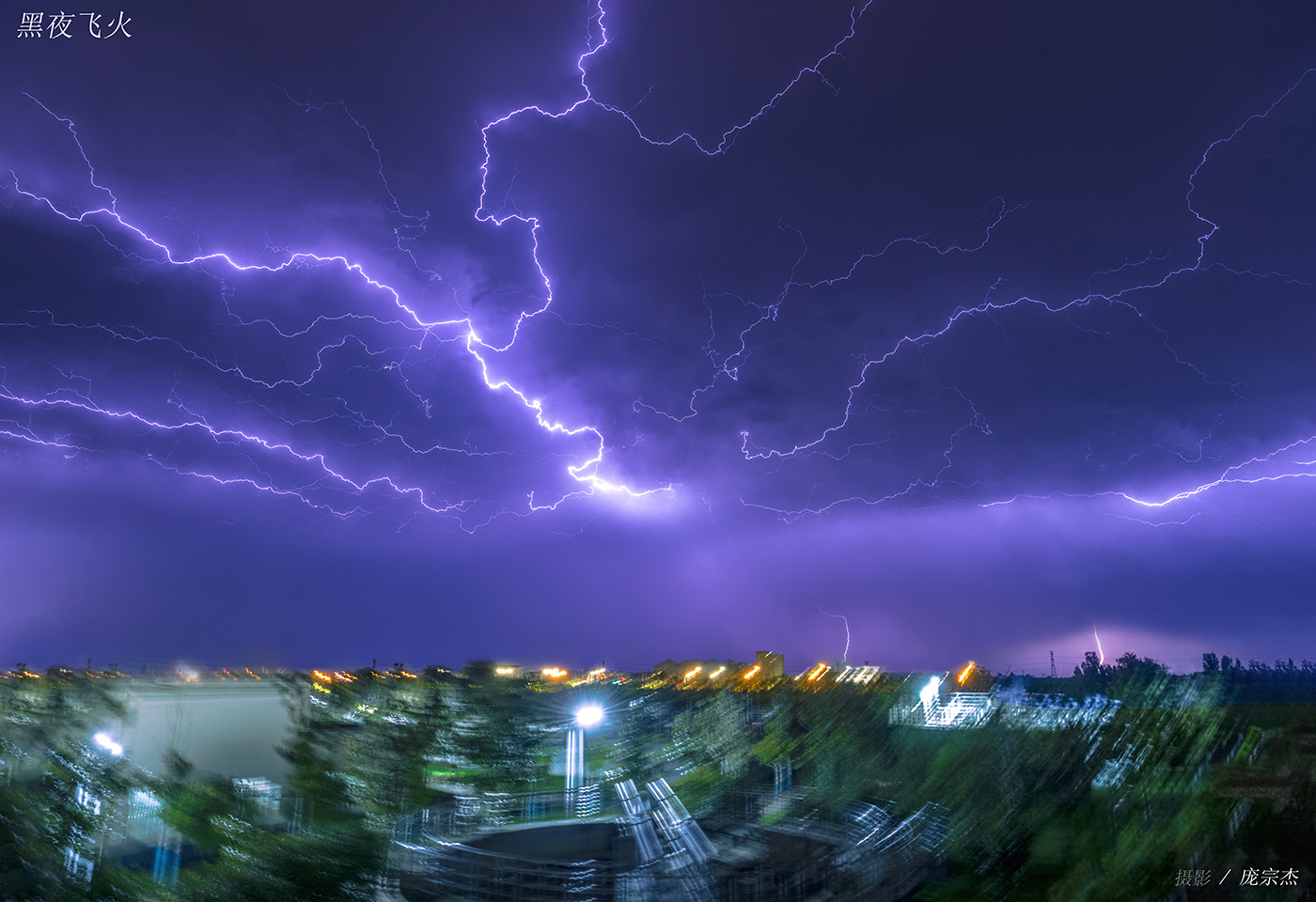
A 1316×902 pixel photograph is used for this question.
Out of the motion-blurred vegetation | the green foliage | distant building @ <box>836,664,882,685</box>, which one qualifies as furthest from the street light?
the green foliage

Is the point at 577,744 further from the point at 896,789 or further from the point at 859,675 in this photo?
the point at 896,789

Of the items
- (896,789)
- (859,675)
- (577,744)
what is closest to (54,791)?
(577,744)

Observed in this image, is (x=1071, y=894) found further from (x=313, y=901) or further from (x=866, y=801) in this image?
(x=313, y=901)

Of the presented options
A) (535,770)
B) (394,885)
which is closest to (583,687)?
(535,770)

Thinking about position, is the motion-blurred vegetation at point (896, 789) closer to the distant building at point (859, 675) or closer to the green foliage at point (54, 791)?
the green foliage at point (54, 791)

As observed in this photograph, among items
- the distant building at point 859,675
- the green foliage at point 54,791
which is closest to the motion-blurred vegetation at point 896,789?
the green foliage at point 54,791

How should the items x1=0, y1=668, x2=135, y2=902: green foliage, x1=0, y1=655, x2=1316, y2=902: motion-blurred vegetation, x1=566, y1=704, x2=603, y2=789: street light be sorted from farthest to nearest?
x1=566, y1=704, x2=603, y2=789: street light
x1=0, y1=668, x2=135, y2=902: green foliage
x1=0, y1=655, x2=1316, y2=902: motion-blurred vegetation

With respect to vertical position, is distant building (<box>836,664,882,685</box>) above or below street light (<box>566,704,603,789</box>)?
above

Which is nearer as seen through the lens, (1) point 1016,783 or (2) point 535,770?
(1) point 1016,783

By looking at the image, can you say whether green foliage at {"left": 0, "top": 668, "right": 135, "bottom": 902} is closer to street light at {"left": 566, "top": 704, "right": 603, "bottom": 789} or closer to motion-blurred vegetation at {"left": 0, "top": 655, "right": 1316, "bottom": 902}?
motion-blurred vegetation at {"left": 0, "top": 655, "right": 1316, "bottom": 902}

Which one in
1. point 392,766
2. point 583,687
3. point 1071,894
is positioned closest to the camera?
point 1071,894

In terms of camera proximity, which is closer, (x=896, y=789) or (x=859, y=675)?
(x=896, y=789)
